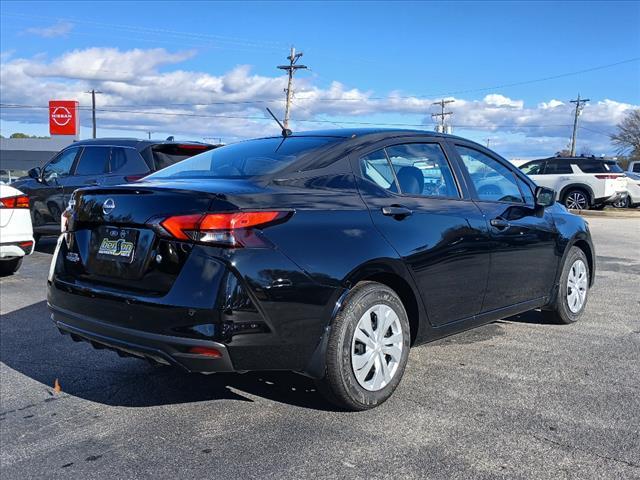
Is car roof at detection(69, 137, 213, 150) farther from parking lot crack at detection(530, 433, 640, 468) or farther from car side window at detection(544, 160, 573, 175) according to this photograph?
car side window at detection(544, 160, 573, 175)

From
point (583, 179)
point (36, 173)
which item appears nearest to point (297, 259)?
point (36, 173)

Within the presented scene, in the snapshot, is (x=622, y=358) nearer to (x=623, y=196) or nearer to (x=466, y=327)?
(x=466, y=327)

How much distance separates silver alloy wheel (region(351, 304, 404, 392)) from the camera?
3551 millimetres

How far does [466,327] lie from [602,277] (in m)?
4.92

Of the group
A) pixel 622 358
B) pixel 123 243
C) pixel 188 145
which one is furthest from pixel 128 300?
pixel 188 145

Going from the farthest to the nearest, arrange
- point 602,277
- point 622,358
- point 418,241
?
point 602,277 < point 622,358 < point 418,241

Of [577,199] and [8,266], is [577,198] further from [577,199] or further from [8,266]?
[8,266]

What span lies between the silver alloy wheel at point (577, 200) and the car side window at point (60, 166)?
52.8 ft

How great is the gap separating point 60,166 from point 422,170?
7641 millimetres

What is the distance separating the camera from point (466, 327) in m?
4.39

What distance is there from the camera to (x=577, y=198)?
67.9ft

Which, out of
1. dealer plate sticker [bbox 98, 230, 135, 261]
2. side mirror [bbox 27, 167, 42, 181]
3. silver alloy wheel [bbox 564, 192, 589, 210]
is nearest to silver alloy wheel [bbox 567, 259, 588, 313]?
dealer plate sticker [bbox 98, 230, 135, 261]

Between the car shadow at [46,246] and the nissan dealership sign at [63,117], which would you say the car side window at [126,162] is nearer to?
the car shadow at [46,246]

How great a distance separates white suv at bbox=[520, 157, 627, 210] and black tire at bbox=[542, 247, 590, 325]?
1565 cm
